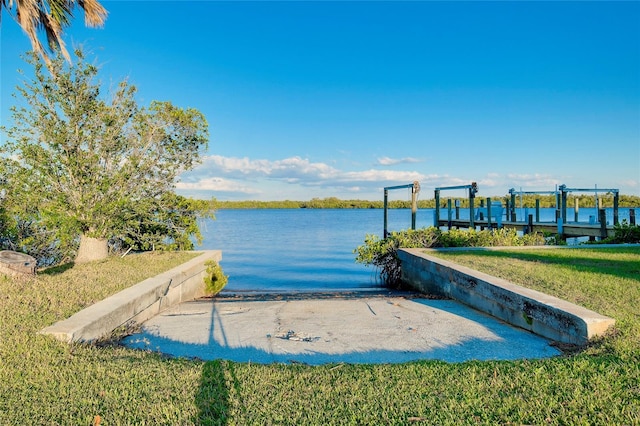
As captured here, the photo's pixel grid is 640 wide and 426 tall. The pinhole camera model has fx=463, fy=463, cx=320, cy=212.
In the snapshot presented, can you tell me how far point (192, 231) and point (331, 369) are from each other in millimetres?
8250

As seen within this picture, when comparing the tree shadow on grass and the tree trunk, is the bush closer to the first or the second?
the tree trunk

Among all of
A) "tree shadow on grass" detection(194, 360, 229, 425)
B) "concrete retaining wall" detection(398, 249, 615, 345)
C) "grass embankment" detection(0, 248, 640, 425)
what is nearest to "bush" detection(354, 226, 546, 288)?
"concrete retaining wall" detection(398, 249, 615, 345)

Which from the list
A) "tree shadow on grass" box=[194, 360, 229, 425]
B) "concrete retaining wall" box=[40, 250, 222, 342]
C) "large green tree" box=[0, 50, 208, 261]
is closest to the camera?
"tree shadow on grass" box=[194, 360, 229, 425]

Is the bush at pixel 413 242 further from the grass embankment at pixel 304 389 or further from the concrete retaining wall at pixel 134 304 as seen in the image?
the grass embankment at pixel 304 389

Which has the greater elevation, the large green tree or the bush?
the large green tree

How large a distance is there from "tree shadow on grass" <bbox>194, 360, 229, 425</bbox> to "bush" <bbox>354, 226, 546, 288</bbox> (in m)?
8.55

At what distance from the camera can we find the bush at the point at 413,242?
1171cm

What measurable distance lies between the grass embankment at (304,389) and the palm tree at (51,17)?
6706 millimetres

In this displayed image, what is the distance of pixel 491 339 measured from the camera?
4672mm

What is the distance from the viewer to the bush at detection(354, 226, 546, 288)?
38.4ft

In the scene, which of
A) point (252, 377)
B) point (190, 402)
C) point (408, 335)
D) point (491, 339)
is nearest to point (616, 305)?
point (491, 339)

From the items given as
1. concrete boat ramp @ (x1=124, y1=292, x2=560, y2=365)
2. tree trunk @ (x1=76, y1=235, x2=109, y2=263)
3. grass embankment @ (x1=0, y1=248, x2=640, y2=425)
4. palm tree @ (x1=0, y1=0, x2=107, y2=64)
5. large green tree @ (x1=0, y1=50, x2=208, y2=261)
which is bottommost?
concrete boat ramp @ (x1=124, y1=292, x2=560, y2=365)

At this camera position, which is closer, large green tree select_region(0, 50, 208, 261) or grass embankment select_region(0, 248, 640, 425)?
grass embankment select_region(0, 248, 640, 425)

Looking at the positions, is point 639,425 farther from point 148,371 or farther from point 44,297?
point 44,297
